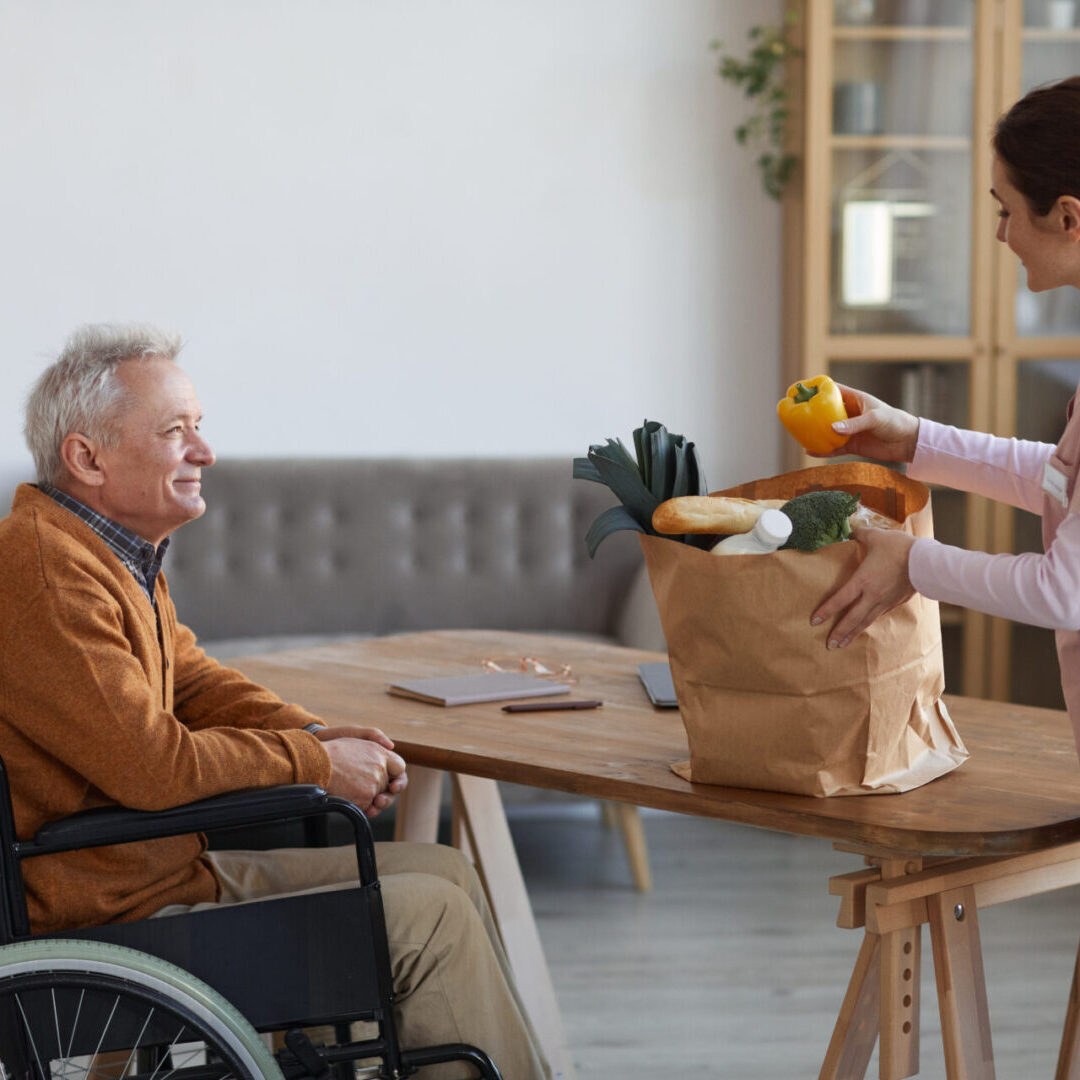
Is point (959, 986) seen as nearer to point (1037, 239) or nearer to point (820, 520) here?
point (820, 520)

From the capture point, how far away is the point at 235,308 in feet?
13.8

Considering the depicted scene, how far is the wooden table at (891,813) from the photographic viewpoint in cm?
144

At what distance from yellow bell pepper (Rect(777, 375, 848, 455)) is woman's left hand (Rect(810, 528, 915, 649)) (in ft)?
1.08

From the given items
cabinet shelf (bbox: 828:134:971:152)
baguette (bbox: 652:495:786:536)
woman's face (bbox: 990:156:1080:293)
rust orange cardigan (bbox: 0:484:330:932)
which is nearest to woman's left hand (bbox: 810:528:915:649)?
baguette (bbox: 652:495:786:536)

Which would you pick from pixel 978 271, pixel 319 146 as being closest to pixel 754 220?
pixel 978 271

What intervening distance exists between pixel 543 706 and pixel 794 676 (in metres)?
0.59

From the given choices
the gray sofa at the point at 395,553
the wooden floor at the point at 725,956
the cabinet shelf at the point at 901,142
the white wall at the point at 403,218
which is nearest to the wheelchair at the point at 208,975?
the wooden floor at the point at 725,956

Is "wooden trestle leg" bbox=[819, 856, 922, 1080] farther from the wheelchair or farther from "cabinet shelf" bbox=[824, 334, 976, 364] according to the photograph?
"cabinet shelf" bbox=[824, 334, 976, 364]

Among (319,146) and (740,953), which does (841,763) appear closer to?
(740,953)

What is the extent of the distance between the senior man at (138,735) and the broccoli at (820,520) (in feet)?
1.92

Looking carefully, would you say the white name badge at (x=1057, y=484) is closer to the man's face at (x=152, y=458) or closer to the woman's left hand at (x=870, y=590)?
the woman's left hand at (x=870, y=590)

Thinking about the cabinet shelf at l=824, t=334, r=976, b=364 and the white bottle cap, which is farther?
the cabinet shelf at l=824, t=334, r=976, b=364

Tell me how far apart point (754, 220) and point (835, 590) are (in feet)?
10.5

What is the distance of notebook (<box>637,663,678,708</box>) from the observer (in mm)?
2002
